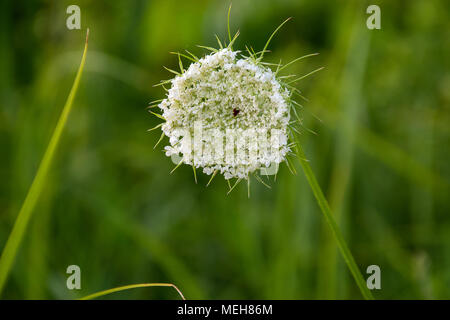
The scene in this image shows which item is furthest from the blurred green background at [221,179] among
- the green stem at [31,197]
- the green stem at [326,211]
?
the green stem at [326,211]

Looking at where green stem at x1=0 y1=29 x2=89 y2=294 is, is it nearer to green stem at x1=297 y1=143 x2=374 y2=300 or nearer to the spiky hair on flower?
the spiky hair on flower

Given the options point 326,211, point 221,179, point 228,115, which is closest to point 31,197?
point 228,115

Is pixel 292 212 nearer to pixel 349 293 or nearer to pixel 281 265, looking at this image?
pixel 281 265

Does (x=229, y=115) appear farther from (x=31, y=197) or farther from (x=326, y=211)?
(x=31, y=197)

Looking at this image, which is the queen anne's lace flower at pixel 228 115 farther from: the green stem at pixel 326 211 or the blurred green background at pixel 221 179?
the blurred green background at pixel 221 179

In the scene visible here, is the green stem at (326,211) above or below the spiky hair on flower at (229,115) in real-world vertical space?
below
